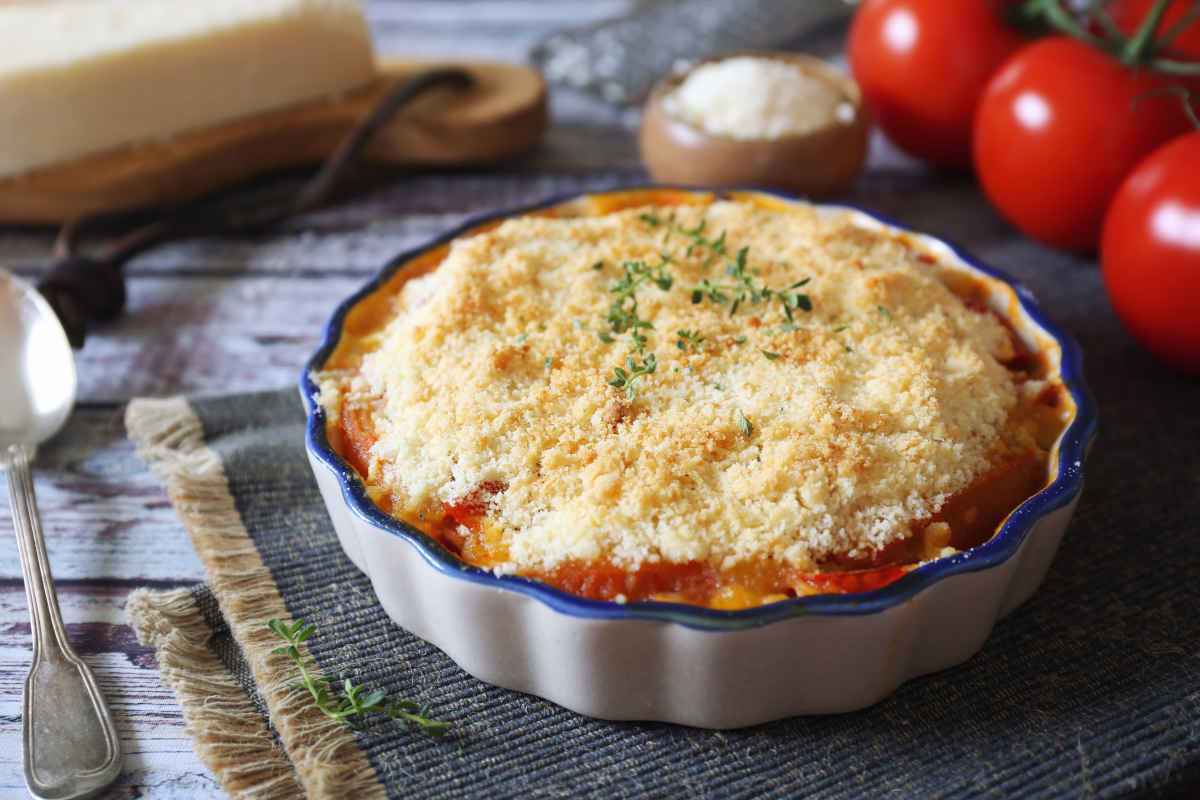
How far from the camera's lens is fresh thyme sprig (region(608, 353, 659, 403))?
5.41ft

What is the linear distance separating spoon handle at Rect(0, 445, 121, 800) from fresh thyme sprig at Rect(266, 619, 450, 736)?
0.81ft

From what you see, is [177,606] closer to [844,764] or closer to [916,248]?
[844,764]

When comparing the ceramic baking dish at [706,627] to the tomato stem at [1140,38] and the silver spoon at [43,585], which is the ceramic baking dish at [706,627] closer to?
the silver spoon at [43,585]

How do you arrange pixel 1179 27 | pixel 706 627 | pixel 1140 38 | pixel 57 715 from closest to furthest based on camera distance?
pixel 706 627
pixel 57 715
pixel 1179 27
pixel 1140 38

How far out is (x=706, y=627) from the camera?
4.33 ft

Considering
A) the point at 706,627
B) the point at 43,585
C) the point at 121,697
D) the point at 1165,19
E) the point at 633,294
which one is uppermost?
the point at 1165,19

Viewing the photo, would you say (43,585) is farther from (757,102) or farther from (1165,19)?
(1165,19)

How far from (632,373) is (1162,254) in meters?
1.13

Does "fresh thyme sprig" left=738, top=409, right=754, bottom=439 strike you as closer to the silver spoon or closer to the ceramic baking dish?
the ceramic baking dish

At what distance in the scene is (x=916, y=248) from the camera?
2082 mm

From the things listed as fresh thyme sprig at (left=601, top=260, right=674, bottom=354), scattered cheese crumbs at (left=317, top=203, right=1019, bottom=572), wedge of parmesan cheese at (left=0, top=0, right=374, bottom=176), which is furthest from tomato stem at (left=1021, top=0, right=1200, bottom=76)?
wedge of parmesan cheese at (left=0, top=0, right=374, bottom=176)

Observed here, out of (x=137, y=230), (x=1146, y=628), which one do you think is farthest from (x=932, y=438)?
(x=137, y=230)

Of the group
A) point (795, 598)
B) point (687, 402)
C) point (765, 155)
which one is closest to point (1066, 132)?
point (765, 155)

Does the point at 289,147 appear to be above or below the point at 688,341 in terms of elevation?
below
